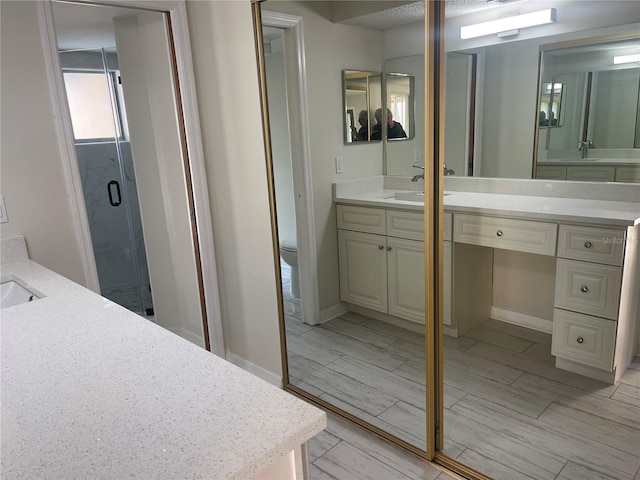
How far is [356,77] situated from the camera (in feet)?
6.79

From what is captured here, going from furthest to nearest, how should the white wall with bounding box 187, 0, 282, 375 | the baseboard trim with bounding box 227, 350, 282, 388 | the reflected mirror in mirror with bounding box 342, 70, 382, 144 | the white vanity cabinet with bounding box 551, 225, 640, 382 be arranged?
the baseboard trim with bounding box 227, 350, 282, 388 → the white wall with bounding box 187, 0, 282, 375 → the reflected mirror in mirror with bounding box 342, 70, 382, 144 → the white vanity cabinet with bounding box 551, 225, 640, 382

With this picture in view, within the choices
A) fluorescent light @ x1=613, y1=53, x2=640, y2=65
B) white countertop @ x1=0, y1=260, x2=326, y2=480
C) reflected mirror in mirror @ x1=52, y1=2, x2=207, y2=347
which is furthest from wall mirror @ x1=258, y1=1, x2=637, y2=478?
white countertop @ x1=0, y1=260, x2=326, y2=480

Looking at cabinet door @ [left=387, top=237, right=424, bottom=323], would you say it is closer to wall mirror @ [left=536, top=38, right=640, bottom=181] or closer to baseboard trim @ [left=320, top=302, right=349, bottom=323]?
baseboard trim @ [left=320, top=302, right=349, bottom=323]

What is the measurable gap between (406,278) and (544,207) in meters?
0.66

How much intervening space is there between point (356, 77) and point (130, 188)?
2.45 meters

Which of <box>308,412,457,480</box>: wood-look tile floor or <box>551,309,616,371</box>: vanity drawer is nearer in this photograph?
<box>551,309,616,371</box>: vanity drawer

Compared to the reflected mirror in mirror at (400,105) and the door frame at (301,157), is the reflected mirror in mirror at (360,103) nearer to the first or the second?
the reflected mirror in mirror at (400,105)

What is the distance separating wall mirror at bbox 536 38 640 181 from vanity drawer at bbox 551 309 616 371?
499 millimetres

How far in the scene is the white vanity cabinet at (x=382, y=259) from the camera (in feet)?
6.66

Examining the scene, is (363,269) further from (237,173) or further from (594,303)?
(594,303)

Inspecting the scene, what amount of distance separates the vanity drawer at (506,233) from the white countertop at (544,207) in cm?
3

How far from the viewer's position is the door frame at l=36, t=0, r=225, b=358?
84.4 inches

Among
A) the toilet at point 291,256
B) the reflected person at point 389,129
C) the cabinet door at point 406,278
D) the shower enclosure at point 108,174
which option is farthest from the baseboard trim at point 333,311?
the shower enclosure at point 108,174

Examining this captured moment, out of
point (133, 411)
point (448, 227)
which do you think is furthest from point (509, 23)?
Result: point (133, 411)
